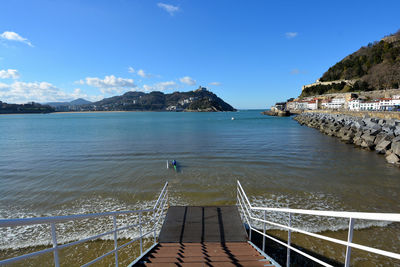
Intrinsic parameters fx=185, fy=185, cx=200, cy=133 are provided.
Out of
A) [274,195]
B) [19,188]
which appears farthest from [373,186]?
[19,188]

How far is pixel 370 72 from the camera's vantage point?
7094cm

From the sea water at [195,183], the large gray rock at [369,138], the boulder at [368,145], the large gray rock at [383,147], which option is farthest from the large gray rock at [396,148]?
the large gray rock at [369,138]

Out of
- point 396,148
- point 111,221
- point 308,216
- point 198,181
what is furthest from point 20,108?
point 396,148

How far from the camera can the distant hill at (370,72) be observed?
58656 mm

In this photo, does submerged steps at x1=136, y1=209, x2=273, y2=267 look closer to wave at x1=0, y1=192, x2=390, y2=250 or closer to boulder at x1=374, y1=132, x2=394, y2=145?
wave at x1=0, y1=192, x2=390, y2=250

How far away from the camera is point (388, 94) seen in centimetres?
5103

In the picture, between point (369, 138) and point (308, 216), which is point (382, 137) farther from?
point (308, 216)

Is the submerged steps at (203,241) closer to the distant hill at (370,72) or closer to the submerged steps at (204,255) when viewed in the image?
the submerged steps at (204,255)

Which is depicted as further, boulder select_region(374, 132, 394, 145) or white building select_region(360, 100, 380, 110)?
white building select_region(360, 100, 380, 110)

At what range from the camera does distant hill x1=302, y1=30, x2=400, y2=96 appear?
58656 mm

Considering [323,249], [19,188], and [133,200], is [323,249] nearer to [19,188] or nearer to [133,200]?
[133,200]

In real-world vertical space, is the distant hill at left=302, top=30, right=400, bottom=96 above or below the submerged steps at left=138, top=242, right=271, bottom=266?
above

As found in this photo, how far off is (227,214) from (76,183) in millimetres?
9340

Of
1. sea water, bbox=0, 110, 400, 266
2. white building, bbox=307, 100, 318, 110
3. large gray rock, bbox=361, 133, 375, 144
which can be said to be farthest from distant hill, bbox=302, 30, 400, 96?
sea water, bbox=0, 110, 400, 266
